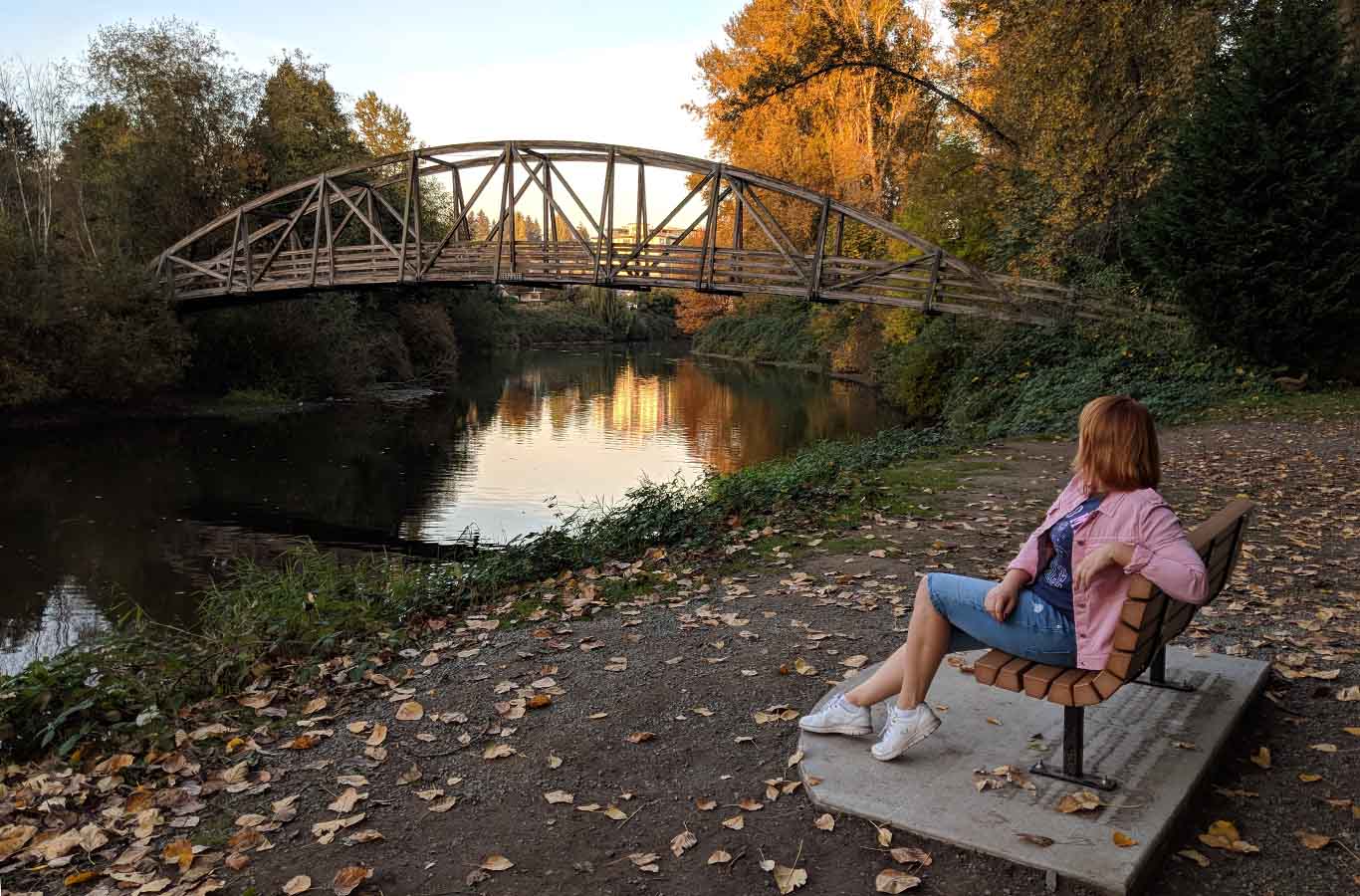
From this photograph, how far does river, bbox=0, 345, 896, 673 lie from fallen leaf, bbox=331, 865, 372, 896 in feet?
22.9

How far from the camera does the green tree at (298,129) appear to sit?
108 feet

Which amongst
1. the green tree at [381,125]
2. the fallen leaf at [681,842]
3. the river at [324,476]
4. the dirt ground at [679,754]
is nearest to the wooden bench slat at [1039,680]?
the dirt ground at [679,754]

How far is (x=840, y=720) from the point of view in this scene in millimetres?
4215

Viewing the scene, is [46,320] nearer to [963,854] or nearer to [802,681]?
[802,681]

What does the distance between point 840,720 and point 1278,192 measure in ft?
49.4

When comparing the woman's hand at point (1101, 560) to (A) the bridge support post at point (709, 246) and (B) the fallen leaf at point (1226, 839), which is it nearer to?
(B) the fallen leaf at point (1226, 839)

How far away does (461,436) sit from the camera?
2441 cm

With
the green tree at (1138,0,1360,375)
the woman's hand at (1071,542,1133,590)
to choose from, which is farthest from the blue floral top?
the green tree at (1138,0,1360,375)

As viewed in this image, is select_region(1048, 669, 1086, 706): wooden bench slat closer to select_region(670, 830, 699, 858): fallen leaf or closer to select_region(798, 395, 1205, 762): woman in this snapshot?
select_region(798, 395, 1205, 762): woman

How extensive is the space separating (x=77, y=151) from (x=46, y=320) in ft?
32.9

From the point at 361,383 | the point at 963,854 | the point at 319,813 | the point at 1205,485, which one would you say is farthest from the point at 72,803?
the point at 361,383

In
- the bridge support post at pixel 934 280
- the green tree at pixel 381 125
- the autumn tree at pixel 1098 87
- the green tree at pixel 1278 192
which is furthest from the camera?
the green tree at pixel 381 125

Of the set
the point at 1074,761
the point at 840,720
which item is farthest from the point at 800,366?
the point at 1074,761

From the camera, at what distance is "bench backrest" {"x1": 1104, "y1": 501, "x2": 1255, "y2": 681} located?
10.7ft
